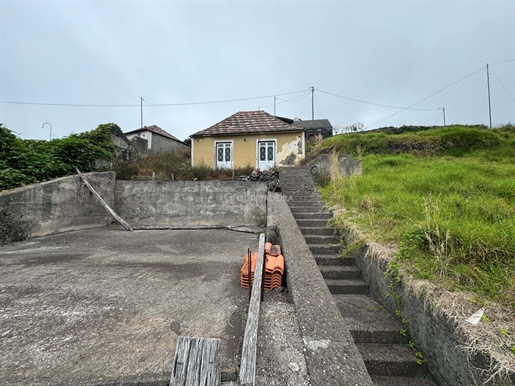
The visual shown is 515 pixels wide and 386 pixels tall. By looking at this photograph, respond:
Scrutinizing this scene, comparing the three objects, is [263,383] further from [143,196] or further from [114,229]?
[143,196]

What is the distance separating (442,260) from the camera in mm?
1945

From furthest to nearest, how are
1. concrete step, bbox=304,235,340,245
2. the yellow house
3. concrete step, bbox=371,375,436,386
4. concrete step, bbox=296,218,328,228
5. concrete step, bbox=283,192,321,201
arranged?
1. the yellow house
2. concrete step, bbox=283,192,321,201
3. concrete step, bbox=296,218,328,228
4. concrete step, bbox=304,235,340,245
5. concrete step, bbox=371,375,436,386

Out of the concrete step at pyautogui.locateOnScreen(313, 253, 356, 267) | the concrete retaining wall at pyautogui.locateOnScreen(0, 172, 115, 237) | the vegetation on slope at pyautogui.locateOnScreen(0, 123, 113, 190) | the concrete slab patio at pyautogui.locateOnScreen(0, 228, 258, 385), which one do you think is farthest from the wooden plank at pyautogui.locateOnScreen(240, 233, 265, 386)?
the vegetation on slope at pyautogui.locateOnScreen(0, 123, 113, 190)

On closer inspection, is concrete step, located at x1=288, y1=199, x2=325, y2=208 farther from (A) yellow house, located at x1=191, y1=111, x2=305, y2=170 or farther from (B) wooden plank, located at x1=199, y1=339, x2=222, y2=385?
(A) yellow house, located at x1=191, y1=111, x2=305, y2=170

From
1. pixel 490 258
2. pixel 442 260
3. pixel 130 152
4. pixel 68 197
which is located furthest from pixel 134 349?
pixel 130 152

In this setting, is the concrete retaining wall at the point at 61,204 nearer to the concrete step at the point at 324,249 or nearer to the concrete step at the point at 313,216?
the concrete step at the point at 313,216

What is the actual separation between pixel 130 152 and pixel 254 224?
404 inches

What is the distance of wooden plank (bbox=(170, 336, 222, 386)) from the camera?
4.36ft

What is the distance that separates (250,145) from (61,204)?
796 cm

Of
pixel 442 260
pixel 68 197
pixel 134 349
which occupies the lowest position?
pixel 134 349

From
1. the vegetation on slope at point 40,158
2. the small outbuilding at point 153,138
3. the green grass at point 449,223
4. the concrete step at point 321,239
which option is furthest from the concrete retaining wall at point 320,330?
the small outbuilding at point 153,138

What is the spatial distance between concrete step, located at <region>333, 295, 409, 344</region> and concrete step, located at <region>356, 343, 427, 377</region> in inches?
4.7

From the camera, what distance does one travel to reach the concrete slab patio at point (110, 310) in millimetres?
1746

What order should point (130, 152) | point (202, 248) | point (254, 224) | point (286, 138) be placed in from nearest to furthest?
point (202, 248), point (254, 224), point (286, 138), point (130, 152)
